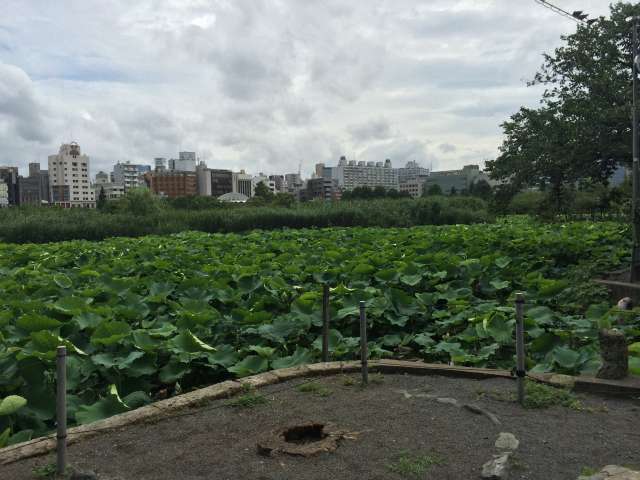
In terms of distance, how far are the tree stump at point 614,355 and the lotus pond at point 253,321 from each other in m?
0.24

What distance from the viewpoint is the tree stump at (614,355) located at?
3.70 metres

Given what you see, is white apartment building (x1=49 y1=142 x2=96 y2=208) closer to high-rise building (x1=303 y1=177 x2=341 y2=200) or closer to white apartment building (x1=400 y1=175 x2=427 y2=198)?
high-rise building (x1=303 y1=177 x2=341 y2=200)

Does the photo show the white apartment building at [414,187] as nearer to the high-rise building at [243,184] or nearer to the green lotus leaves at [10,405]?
the high-rise building at [243,184]

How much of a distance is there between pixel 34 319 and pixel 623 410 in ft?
12.7

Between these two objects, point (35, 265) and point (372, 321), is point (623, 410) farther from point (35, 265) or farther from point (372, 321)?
point (35, 265)

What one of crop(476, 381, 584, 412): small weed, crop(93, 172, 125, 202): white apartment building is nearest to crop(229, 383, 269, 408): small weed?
crop(476, 381, 584, 412): small weed

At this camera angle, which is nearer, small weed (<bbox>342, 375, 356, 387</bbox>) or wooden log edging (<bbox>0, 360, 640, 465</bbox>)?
wooden log edging (<bbox>0, 360, 640, 465</bbox>)

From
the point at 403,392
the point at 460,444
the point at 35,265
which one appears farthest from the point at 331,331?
the point at 35,265

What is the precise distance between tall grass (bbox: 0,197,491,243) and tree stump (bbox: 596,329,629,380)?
18944 mm

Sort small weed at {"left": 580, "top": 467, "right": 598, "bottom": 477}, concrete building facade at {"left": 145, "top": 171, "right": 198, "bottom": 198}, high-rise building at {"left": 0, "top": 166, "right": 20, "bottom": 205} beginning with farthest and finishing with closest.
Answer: concrete building facade at {"left": 145, "top": 171, "right": 198, "bottom": 198} < high-rise building at {"left": 0, "top": 166, "right": 20, "bottom": 205} < small weed at {"left": 580, "top": 467, "right": 598, "bottom": 477}

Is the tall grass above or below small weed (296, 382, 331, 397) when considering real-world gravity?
above

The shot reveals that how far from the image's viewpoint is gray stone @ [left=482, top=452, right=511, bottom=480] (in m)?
2.54

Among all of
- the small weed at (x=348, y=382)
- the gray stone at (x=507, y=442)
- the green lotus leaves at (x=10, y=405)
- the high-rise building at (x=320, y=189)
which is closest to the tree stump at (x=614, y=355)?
the gray stone at (x=507, y=442)

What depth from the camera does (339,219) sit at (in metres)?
25.5
